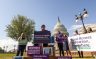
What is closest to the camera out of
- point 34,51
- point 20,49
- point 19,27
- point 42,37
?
point 34,51

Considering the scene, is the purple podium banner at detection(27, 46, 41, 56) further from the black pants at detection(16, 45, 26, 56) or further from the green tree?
the green tree

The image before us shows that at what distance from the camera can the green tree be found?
199ft

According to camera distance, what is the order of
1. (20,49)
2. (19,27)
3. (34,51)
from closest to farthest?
(34,51) → (20,49) → (19,27)

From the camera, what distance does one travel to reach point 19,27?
201 ft

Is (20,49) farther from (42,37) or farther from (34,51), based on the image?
(34,51)

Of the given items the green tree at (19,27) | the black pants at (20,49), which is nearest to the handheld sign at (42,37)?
the black pants at (20,49)

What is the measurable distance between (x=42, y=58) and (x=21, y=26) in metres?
49.9

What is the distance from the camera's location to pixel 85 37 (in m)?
17.2

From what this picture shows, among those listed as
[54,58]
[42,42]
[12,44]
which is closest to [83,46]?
[42,42]

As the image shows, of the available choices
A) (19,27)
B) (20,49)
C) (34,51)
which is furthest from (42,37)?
(19,27)

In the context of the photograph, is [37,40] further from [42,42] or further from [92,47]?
[92,47]

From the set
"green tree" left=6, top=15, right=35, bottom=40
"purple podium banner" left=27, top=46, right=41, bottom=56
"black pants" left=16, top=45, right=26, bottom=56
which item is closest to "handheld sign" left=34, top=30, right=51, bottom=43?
"black pants" left=16, top=45, right=26, bottom=56

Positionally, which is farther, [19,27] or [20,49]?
[19,27]

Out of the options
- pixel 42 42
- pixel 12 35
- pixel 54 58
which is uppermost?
pixel 12 35
